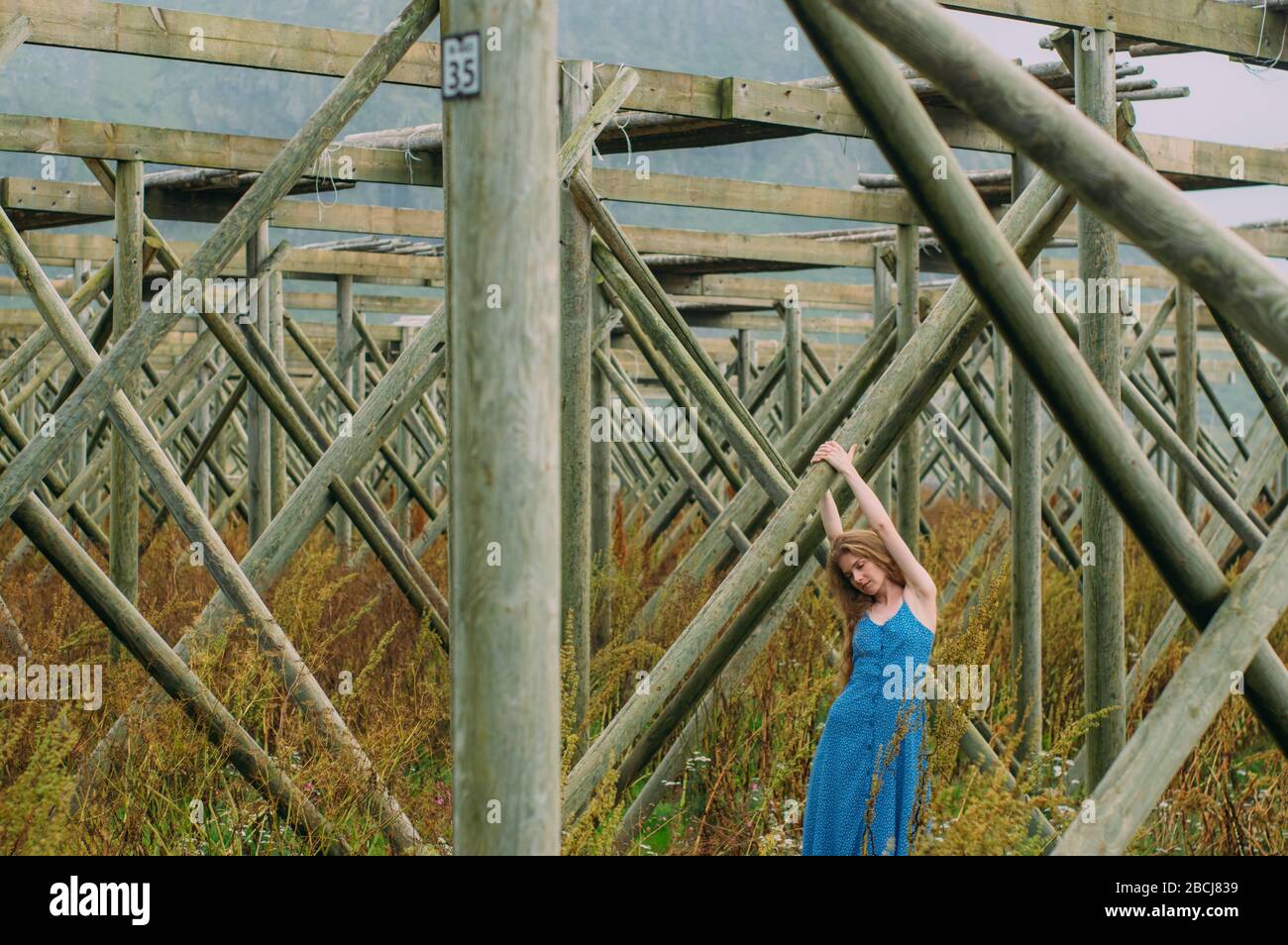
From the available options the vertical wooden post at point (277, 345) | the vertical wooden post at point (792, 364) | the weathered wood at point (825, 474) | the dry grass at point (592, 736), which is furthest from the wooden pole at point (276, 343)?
the weathered wood at point (825, 474)

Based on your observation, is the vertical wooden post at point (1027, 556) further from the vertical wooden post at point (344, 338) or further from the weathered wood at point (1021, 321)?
the vertical wooden post at point (344, 338)

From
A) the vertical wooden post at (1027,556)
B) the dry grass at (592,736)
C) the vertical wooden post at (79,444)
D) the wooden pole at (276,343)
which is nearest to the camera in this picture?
the dry grass at (592,736)

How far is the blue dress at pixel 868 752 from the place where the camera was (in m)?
4.65

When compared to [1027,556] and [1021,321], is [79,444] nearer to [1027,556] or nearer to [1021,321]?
[1027,556]

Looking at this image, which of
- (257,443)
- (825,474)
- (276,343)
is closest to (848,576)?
(825,474)

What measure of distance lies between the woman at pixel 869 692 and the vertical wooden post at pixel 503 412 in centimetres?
194

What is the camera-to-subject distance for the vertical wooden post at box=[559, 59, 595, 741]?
245 inches

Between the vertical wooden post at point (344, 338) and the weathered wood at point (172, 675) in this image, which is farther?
the vertical wooden post at point (344, 338)

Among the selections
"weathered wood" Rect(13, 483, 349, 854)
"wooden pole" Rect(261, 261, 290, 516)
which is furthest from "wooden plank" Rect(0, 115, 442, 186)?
"weathered wood" Rect(13, 483, 349, 854)

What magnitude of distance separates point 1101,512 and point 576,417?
2.12 metres

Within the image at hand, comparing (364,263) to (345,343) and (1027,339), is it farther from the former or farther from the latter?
(1027,339)

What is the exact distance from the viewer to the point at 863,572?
4.76 meters

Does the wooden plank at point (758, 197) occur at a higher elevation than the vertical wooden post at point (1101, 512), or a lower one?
higher
